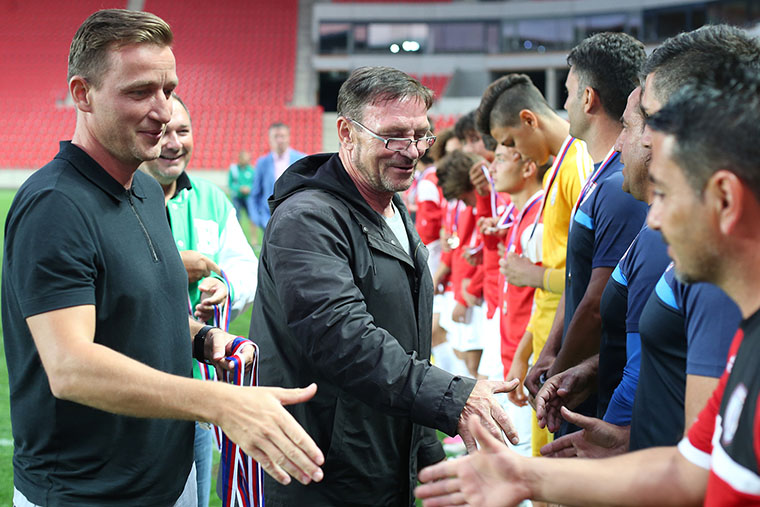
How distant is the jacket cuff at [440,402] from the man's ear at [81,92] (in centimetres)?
119

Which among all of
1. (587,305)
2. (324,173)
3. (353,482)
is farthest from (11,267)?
(587,305)

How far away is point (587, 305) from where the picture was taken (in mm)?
2664

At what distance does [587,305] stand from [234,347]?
1.30 m

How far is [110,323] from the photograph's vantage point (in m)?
1.86

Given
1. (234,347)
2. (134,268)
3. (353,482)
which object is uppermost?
(134,268)

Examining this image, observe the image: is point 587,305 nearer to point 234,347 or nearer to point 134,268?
point 234,347

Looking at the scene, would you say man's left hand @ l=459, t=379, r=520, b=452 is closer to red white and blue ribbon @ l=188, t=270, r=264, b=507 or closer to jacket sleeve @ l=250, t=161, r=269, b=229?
red white and blue ribbon @ l=188, t=270, r=264, b=507

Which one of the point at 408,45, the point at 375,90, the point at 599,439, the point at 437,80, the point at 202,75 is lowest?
the point at 599,439

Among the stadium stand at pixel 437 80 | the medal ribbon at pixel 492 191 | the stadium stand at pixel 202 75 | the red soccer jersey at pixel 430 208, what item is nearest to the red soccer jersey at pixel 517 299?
the medal ribbon at pixel 492 191

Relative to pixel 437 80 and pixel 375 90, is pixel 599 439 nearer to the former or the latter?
pixel 375 90

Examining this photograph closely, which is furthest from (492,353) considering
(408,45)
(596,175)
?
(408,45)

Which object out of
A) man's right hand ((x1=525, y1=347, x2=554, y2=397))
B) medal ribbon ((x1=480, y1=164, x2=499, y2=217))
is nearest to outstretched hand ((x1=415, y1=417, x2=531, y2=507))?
man's right hand ((x1=525, y1=347, x2=554, y2=397))

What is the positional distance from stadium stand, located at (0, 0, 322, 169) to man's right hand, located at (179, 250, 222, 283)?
21144 mm

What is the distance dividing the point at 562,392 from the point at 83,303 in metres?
1.62
